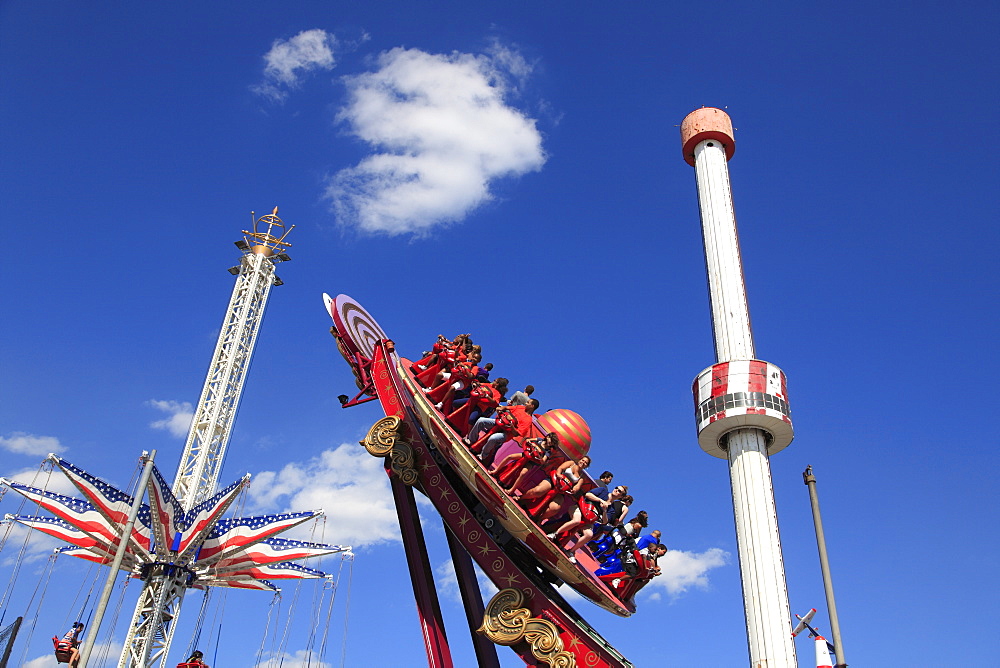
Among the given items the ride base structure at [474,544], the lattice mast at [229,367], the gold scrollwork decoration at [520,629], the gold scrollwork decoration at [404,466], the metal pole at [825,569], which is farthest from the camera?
the lattice mast at [229,367]

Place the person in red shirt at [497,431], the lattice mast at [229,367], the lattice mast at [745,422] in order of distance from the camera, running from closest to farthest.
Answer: the person in red shirt at [497,431] → the lattice mast at [745,422] → the lattice mast at [229,367]

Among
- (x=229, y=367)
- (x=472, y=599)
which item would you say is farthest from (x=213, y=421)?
(x=472, y=599)

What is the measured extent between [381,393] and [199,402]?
→ 19.6 m

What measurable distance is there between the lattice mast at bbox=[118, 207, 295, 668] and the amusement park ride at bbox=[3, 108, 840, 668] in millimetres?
64

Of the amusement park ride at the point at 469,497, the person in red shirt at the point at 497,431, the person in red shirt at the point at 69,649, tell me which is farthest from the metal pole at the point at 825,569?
the person in red shirt at the point at 69,649

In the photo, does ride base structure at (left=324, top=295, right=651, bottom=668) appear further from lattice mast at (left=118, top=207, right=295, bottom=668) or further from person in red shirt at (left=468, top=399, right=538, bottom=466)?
lattice mast at (left=118, top=207, right=295, bottom=668)

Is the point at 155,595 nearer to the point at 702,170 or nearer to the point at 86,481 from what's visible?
the point at 86,481

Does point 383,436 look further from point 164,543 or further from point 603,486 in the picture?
point 164,543

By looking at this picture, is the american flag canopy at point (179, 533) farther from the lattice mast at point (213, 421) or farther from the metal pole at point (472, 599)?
the metal pole at point (472, 599)

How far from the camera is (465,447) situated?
16.1m

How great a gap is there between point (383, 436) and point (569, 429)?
398 centimetres

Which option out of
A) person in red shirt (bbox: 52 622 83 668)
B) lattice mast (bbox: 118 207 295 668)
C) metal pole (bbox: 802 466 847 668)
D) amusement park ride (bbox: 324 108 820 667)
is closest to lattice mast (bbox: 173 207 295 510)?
lattice mast (bbox: 118 207 295 668)

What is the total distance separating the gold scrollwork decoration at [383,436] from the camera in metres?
17.6

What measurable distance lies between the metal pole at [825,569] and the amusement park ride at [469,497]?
133 inches
